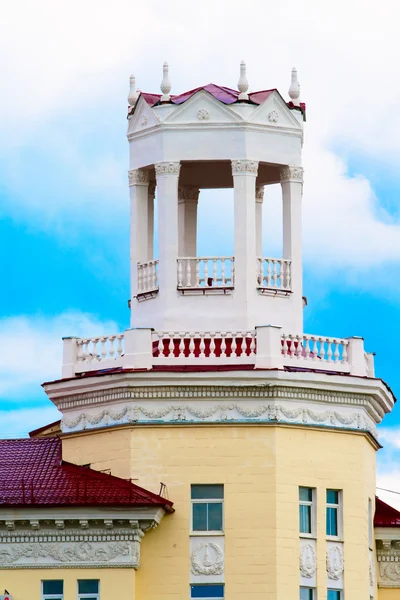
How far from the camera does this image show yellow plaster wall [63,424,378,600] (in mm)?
54062

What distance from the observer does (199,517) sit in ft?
179

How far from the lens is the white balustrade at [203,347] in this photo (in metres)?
55.5

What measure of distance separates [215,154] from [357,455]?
8.96m

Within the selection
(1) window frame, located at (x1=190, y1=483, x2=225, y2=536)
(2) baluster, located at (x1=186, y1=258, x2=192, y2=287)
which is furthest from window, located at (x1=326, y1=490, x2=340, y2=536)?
(2) baluster, located at (x1=186, y1=258, x2=192, y2=287)

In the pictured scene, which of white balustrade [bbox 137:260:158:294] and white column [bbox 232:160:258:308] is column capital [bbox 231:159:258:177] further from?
white balustrade [bbox 137:260:158:294]

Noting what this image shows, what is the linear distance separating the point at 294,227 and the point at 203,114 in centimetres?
394

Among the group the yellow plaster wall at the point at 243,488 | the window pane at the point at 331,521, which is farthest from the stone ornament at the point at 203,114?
the window pane at the point at 331,521

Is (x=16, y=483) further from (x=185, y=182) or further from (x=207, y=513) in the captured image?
(x=185, y=182)

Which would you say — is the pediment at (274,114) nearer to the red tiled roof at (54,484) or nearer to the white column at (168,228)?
the white column at (168,228)

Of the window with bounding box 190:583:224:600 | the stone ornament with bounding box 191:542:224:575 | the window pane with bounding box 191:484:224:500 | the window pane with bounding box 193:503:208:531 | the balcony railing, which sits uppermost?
the balcony railing

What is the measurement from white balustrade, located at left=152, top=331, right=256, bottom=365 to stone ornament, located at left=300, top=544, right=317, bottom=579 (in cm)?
495

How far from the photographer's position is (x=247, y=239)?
190 feet

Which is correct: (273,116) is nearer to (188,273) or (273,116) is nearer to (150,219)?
(150,219)

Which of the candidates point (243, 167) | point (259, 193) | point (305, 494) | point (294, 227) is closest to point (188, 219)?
point (259, 193)
